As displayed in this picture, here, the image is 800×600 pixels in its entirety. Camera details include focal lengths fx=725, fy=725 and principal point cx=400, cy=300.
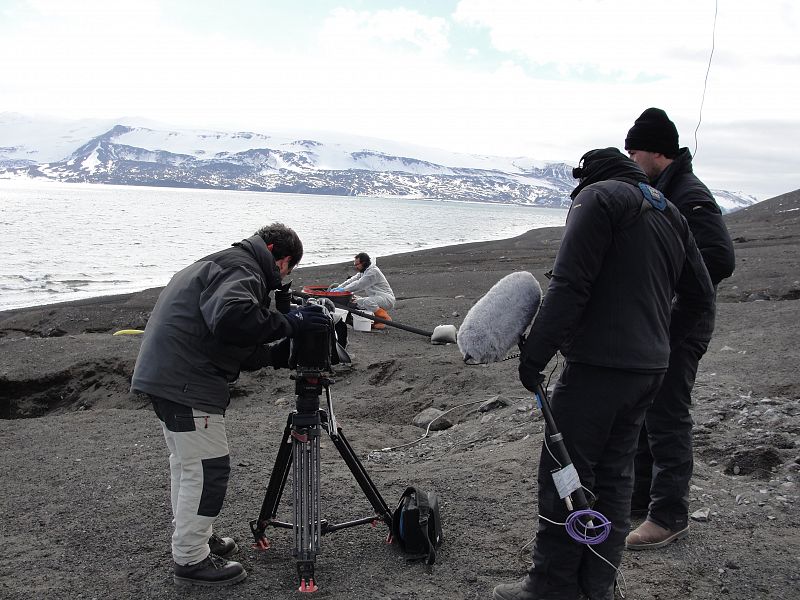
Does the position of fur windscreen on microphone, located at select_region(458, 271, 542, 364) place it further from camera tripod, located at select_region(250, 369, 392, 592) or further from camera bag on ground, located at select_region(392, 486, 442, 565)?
camera bag on ground, located at select_region(392, 486, 442, 565)

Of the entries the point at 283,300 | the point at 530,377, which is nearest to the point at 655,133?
the point at 530,377

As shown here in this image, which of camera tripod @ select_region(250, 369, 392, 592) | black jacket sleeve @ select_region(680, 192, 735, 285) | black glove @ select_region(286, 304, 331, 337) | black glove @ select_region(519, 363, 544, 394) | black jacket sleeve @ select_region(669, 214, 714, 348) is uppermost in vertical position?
black jacket sleeve @ select_region(680, 192, 735, 285)

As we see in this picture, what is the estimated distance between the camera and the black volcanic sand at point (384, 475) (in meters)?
4.20

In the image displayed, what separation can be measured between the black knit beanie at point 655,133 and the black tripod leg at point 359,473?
2.50m

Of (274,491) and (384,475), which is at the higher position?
(274,491)

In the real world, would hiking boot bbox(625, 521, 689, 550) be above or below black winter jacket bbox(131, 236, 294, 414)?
below

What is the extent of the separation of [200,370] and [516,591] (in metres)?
2.04

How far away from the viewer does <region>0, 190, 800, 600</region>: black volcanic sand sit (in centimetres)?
420

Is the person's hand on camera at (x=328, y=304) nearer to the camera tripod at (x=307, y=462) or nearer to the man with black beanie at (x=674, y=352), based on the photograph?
the camera tripod at (x=307, y=462)

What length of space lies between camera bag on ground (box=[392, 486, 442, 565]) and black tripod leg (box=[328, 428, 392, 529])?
8 cm

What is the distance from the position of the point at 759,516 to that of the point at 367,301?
8.82 metres

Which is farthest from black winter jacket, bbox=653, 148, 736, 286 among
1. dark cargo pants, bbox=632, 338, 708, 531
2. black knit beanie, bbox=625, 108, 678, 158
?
dark cargo pants, bbox=632, 338, 708, 531

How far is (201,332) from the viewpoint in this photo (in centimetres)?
395

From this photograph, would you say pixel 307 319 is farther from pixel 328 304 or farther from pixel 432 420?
pixel 432 420
